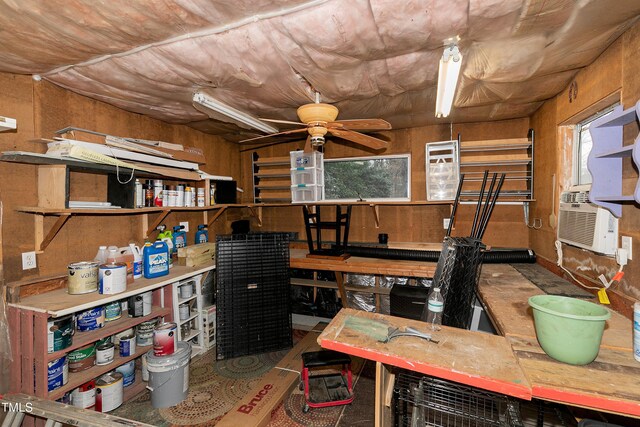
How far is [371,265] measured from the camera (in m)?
3.02

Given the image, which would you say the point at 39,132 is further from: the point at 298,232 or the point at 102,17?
the point at 298,232

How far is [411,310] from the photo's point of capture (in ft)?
8.89

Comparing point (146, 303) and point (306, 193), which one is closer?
point (146, 303)

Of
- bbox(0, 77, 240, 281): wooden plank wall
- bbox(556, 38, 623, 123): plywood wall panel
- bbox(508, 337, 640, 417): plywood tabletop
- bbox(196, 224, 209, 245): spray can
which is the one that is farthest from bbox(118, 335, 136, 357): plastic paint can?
bbox(556, 38, 623, 123): plywood wall panel

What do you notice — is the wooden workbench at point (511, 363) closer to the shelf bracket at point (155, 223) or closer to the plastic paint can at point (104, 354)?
the plastic paint can at point (104, 354)

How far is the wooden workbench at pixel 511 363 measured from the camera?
0.97 m

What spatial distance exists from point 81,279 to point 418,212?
332 cm

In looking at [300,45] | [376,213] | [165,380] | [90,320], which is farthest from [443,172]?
[90,320]

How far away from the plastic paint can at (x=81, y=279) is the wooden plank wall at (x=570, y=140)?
3353 mm

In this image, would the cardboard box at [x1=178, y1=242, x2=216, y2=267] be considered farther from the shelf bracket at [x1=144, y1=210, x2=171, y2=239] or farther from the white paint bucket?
the white paint bucket

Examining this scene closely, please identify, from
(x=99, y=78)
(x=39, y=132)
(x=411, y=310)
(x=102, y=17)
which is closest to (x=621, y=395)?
(x=411, y=310)

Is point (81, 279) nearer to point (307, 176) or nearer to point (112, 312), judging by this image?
point (112, 312)

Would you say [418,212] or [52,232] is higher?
[418,212]

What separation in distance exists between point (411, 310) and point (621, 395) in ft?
5.89
